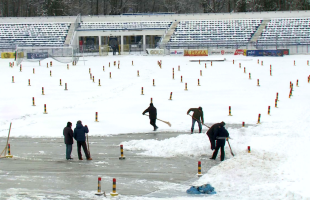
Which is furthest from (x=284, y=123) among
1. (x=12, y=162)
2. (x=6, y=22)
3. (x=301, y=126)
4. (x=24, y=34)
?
(x=6, y=22)

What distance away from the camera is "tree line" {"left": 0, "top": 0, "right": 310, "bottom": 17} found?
96.1m

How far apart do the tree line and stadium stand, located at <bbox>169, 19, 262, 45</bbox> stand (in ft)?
62.3

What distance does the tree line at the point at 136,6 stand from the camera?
96125mm

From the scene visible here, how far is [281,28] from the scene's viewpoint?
72562 millimetres

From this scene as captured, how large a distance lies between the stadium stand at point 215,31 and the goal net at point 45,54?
1685cm

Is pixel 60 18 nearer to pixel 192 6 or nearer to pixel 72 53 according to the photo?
pixel 72 53

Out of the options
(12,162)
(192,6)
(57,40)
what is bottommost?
(12,162)

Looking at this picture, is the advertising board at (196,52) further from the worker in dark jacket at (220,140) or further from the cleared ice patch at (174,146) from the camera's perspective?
the worker in dark jacket at (220,140)

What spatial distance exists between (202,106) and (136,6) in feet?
282

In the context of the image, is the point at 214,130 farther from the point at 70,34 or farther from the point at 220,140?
the point at 70,34

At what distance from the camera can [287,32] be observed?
71.1m

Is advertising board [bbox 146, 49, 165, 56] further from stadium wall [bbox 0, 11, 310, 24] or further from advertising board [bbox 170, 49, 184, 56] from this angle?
stadium wall [bbox 0, 11, 310, 24]

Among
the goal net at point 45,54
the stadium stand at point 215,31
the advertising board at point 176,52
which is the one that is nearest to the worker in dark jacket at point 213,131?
the goal net at point 45,54

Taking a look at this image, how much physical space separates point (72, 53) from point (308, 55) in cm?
2977
